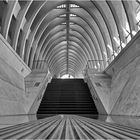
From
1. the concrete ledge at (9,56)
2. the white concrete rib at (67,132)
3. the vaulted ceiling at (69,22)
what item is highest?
the vaulted ceiling at (69,22)

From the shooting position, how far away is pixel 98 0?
1775 centimetres

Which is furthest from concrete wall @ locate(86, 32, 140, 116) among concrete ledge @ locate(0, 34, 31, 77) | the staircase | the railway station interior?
concrete ledge @ locate(0, 34, 31, 77)

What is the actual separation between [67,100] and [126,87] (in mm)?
4165

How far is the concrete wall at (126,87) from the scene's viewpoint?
6605 millimetres

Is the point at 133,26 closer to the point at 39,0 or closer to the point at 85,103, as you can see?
the point at 85,103

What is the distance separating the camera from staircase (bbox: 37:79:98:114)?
9.39 m

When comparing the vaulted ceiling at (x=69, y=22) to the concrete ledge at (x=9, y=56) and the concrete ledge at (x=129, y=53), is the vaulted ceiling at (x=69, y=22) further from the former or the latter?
the concrete ledge at (x=129, y=53)

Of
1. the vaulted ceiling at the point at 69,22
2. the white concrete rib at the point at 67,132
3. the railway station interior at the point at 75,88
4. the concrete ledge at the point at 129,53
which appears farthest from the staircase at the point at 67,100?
the white concrete rib at the point at 67,132

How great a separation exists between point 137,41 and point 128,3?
455 centimetres

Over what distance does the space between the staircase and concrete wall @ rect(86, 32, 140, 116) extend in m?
1.02

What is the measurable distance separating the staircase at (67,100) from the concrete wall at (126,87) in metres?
1.02

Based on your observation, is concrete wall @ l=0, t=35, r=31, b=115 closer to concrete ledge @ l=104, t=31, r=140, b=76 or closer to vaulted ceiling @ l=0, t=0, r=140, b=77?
vaulted ceiling @ l=0, t=0, r=140, b=77

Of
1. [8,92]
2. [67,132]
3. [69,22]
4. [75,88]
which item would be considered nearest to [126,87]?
[8,92]

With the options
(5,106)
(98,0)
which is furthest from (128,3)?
(5,106)
